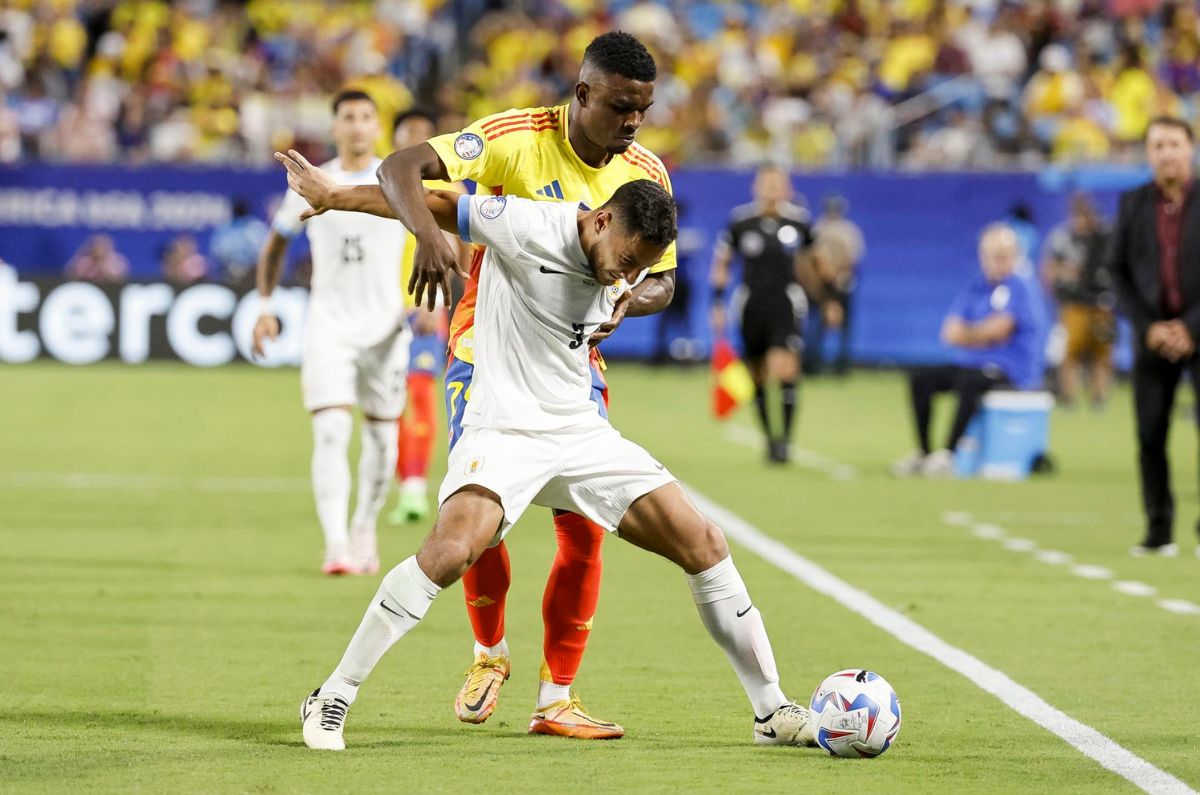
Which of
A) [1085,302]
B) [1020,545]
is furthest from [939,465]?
[1085,302]

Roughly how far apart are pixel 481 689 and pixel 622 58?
204 cm

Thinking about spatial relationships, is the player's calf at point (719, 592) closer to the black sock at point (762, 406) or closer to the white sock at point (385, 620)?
the white sock at point (385, 620)

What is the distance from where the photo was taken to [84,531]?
11.3 metres

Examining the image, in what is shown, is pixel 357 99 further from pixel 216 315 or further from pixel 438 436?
pixel 216 315

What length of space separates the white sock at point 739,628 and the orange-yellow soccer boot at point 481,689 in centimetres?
76

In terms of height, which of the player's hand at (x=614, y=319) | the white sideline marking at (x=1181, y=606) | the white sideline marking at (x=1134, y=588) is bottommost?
the white sideline marking at (x=1134, y=588)

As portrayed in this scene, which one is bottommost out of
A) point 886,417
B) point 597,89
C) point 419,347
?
point 886,417

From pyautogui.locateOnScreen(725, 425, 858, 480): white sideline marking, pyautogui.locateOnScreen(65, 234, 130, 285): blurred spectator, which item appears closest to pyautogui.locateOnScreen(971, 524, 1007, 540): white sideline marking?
pyautogui.locateOnScreen(725, 425, 858, 480): white sideline marking

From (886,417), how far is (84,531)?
1182 centimetres

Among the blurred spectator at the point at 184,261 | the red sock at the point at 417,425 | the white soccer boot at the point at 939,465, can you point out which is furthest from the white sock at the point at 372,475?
the blurred spectator at the point at 184,261

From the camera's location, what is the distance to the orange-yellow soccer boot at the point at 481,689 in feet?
20.2

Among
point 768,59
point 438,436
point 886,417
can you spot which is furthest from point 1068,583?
point 768,59

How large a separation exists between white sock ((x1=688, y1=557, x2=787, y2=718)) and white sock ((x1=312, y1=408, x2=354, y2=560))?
3978mm

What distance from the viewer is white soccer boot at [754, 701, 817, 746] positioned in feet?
19.4
